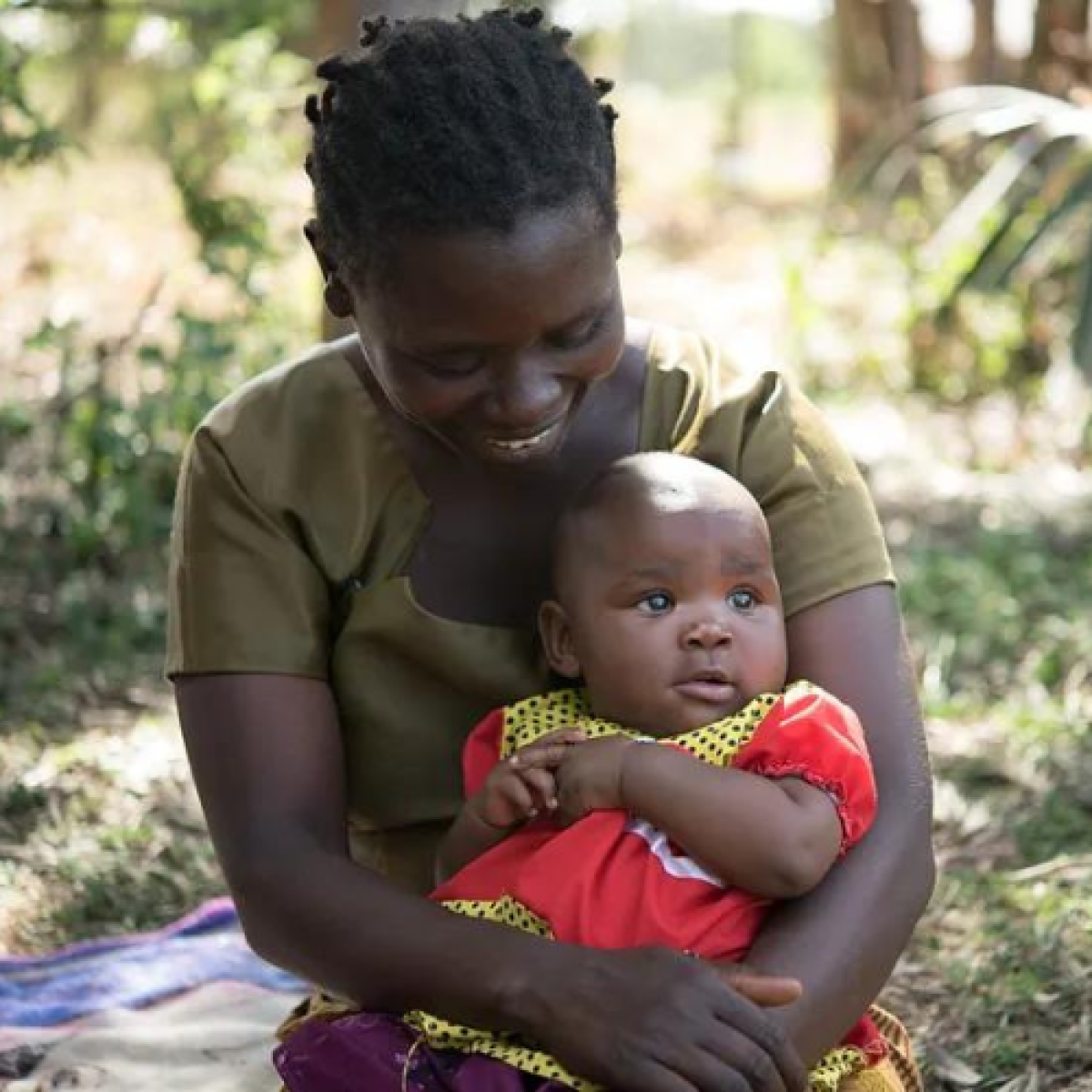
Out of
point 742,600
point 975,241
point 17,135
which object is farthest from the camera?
point 975,241

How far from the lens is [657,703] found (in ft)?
7.47

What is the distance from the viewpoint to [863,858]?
225 centimetres

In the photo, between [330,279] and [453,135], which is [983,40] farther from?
[453,135]

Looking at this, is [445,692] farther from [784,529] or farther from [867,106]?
[867,106]

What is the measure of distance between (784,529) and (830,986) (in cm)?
58

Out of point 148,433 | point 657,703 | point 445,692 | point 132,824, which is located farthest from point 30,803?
point 657,703

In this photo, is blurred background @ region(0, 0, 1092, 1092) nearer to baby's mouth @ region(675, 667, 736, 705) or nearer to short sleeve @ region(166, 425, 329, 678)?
baby's mouth @ region(675, 667, 736, 705)

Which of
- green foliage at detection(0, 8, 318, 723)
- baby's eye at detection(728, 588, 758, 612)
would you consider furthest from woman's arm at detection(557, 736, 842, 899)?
green foliage at detection(0, 8, 318, 723)

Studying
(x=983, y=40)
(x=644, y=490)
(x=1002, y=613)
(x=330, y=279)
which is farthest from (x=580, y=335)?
(x=983, y=40)

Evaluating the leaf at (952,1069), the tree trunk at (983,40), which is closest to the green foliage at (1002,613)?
the leaf at (952,1069)

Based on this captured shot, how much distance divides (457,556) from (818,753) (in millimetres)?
562

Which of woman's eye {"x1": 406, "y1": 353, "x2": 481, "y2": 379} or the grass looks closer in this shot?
woman's eye {"x1": 406, "y1": 353, "x2": 481, "y2": 379}

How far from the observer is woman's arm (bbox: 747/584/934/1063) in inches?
84.5

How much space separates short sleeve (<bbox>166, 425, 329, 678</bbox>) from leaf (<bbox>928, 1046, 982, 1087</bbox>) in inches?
41.4
